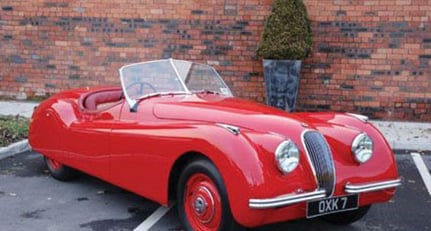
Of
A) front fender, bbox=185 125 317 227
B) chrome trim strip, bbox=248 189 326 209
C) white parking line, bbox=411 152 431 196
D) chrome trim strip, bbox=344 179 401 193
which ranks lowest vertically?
white parking line, bbox=411 152 431 196

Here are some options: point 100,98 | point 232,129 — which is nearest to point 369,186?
point 232,129

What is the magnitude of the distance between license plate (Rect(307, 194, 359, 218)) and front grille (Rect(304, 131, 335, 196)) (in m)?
0.08

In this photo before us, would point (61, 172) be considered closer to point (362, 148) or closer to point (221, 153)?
point (221, 153)

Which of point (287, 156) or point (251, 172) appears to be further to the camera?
point (287, 156)

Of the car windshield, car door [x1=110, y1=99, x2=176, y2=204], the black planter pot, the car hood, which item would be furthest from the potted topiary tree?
car door [x1=110, y1=99, x2=176, y2=204]

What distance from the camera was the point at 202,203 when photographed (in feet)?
13.7

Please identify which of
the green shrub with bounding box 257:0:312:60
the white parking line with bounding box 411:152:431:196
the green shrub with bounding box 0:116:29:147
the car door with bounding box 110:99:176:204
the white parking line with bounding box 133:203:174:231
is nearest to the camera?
the car door with bounding box 110:99:176:204

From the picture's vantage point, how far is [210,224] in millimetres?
4156

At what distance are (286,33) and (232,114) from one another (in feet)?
16.4

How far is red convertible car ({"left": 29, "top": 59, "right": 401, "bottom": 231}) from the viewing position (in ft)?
12.7

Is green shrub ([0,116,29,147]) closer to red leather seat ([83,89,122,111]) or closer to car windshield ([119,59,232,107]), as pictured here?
red leather seat ([83,89,122,111])

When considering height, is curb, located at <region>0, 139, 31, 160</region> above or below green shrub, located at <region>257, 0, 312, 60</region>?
below

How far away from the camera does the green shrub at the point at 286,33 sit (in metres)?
9.16

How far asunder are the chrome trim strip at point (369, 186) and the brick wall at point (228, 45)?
5581 millimetres
